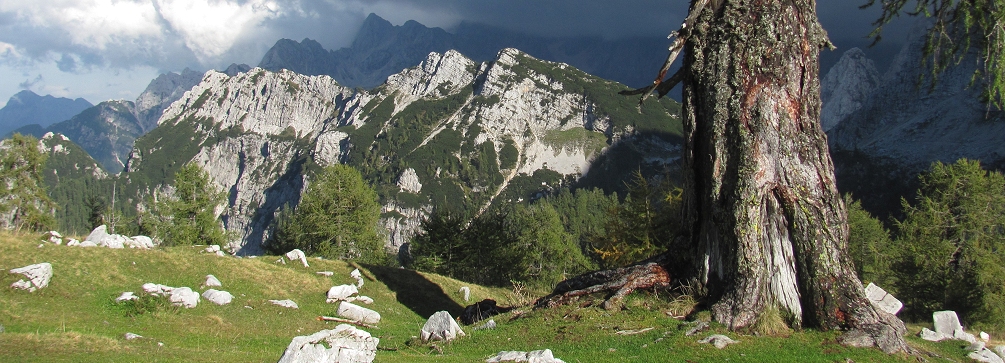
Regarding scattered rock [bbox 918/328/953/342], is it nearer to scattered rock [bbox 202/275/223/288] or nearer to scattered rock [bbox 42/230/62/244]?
scattered rock [bbox 202/275/223/288]

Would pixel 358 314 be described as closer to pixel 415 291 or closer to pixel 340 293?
pixel 340 293

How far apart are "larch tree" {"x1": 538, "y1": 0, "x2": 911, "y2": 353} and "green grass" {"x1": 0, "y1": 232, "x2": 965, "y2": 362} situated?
817mm

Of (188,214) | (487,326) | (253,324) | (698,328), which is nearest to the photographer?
(698,328)

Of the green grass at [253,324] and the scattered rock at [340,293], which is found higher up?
the green grass at [253,324]

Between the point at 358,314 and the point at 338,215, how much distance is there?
101 ft

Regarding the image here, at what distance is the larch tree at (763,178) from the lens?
406 inches

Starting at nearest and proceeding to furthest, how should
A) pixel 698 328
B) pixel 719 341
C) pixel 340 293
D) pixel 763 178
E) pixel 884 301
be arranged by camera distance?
pixel 719 341 < pixel 698 328 < pixel 763 178 < pixel 884 301 < pixel 340 293

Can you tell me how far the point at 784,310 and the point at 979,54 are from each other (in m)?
6.46

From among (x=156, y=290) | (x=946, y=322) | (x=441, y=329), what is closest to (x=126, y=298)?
(x=156, y=290)

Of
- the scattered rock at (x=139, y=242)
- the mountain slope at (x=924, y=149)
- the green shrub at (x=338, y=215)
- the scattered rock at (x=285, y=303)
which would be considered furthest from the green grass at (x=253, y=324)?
the mountain slope at (x=924, y=149)

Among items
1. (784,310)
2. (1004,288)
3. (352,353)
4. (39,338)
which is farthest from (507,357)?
(1004,288)

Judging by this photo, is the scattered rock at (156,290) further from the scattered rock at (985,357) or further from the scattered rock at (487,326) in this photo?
the scattered rock at (985,357)

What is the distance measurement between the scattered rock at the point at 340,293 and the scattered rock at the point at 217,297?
492 cm

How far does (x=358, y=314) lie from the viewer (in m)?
19.2
